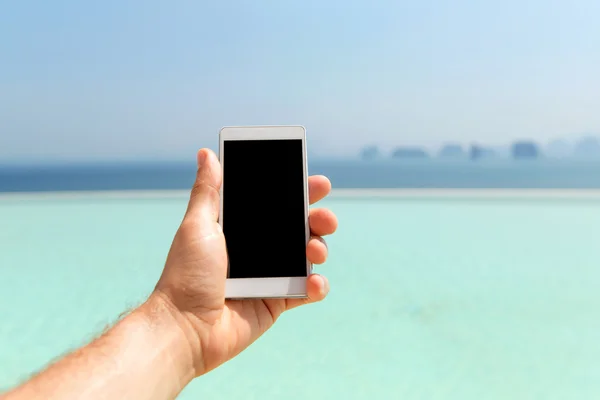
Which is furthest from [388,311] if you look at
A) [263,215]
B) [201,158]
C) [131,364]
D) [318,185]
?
[131,364]

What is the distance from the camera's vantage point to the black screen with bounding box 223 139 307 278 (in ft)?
4.48

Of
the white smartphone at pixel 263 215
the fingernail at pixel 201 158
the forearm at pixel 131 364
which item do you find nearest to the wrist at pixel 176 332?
the forearm at pixel 131 364

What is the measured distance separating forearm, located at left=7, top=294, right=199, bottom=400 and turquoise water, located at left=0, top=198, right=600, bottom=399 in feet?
0.62

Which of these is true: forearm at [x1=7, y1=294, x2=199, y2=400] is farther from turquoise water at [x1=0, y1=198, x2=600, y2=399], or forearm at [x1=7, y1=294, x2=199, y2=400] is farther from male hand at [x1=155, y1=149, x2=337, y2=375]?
turquoise water at [x1=0, y1=198, x2=600, y2=399]

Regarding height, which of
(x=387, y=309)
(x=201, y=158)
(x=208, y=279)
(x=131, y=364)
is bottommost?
(x=387, y=309)

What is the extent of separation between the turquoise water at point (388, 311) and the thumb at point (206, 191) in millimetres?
379

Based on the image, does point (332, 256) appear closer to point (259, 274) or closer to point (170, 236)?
point (170, 236)

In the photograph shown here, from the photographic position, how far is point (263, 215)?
1377 mm

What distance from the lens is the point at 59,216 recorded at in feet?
25.3

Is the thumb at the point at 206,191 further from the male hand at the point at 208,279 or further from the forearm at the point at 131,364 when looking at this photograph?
the forearm at the point at 131,364

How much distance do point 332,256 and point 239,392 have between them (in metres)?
2.33

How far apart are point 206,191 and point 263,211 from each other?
0.16 metres

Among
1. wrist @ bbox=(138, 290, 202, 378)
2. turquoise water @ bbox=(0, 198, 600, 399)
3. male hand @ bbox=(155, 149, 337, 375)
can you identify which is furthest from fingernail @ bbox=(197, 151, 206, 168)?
turquoise water @ bbox=(0, 198, 600, 399)

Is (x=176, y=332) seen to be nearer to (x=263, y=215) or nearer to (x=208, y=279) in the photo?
(x=208, y=279)
